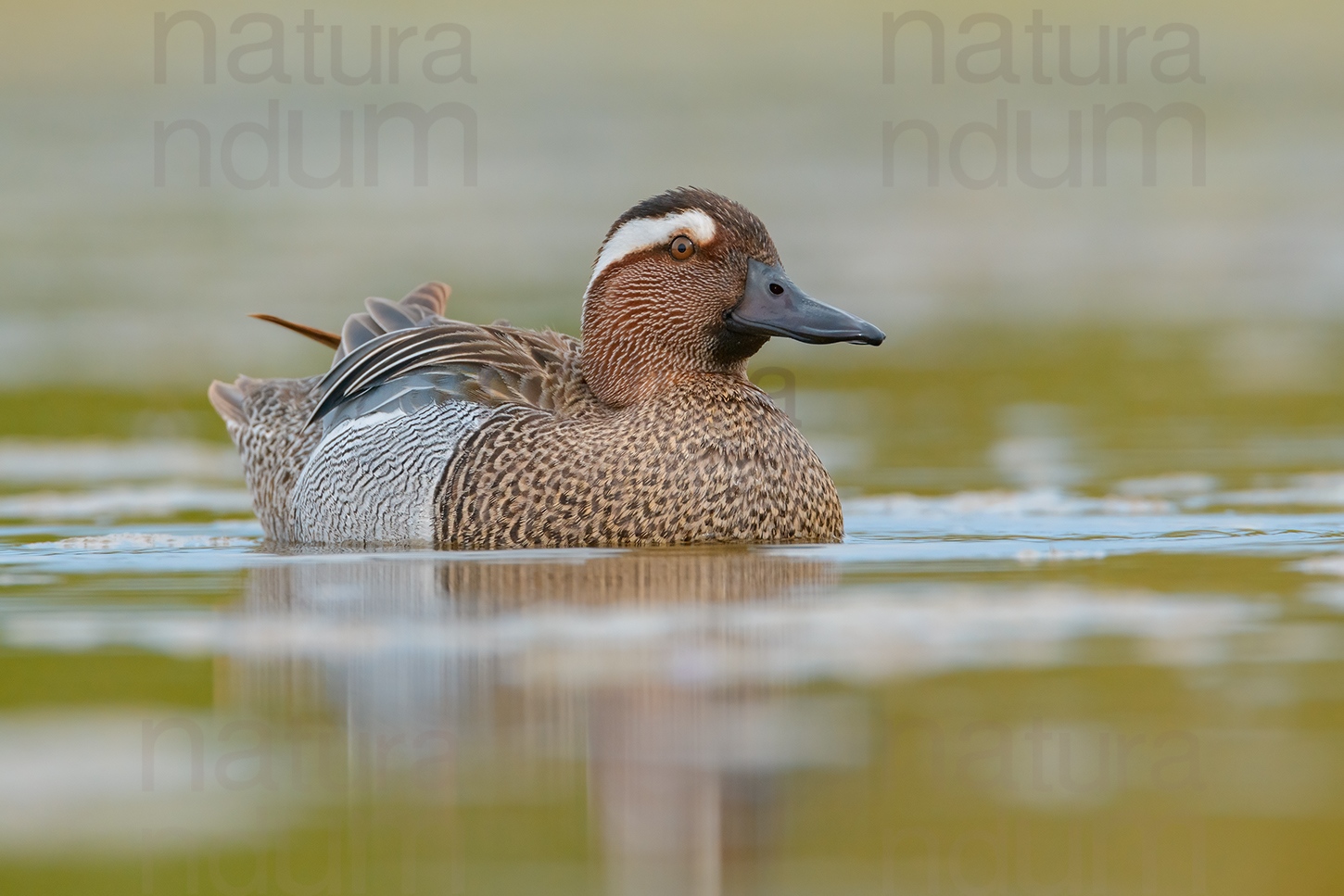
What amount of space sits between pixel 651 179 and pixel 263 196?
5.41 m

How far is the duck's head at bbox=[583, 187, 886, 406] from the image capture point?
8.88 meters

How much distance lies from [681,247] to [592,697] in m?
3.73

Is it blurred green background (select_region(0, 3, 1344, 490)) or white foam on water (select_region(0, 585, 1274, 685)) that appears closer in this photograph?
white foam on water (select_region(0, 585, 1274, 685))

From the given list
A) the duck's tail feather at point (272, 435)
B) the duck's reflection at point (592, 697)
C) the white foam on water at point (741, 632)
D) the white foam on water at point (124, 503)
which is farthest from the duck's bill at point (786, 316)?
the white foam on water at point (124, 503)

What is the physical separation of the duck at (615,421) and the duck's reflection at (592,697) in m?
0.72

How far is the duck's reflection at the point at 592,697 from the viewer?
4.58m

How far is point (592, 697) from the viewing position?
552 cm

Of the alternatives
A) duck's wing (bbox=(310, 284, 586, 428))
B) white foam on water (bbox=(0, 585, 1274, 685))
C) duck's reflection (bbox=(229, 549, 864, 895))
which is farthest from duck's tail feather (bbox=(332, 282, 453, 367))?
white foam on water (bbox=(0, 585, 1274, 685))

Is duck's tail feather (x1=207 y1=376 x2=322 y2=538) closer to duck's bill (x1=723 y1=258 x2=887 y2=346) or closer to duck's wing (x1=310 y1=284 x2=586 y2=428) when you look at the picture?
duck's wing (x1=310 y1=284 x2=586 y2=428)

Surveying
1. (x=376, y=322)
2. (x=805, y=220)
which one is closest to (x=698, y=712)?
(x=376, y=322)

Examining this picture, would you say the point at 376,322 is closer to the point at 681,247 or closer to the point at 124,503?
the point at 124,503

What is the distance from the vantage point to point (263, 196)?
93.3ft

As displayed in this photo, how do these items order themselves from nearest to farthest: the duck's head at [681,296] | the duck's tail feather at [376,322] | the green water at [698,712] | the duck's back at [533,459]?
the green water at [698,712], the duck's back at [533,459], the duck's head at [681,296], the duck's tail feather at [376,322]

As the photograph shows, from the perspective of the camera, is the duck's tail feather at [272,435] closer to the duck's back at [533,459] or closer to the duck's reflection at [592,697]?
the duck's back at [533,459]
